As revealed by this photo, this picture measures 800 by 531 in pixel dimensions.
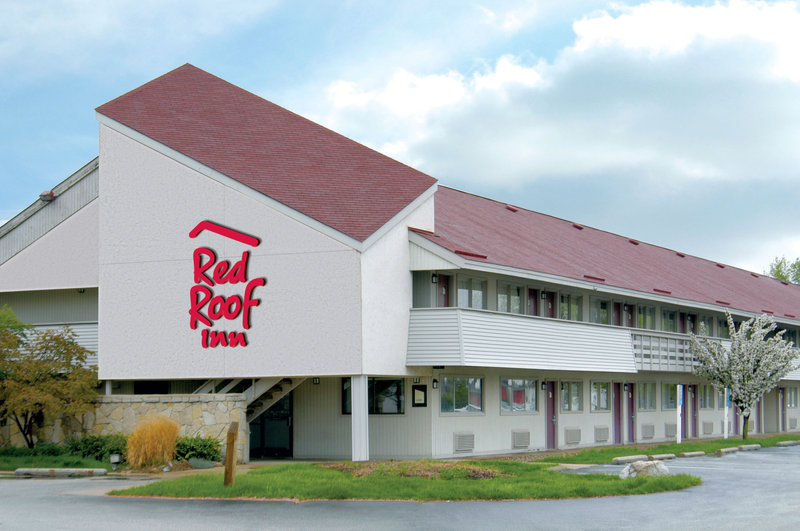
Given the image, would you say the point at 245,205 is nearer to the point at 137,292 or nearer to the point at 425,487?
the point at 137,292

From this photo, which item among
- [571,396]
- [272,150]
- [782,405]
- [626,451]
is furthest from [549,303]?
[782,405]

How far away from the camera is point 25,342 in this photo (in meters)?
32.7

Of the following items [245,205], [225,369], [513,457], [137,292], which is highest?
[245,205]

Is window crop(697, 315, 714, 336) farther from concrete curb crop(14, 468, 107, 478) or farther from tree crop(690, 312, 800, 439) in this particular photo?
concrete curb crop(14, 468, 107, 478)

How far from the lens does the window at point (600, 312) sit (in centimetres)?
3972

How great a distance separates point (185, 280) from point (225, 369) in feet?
9.48

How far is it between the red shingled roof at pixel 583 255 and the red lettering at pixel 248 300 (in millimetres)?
4910

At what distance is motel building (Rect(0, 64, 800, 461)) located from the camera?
29.1 metres

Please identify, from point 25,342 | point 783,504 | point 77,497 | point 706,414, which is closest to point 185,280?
point 25,342

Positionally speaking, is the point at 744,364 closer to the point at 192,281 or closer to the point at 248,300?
the point at 248,300

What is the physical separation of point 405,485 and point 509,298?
14.7 m

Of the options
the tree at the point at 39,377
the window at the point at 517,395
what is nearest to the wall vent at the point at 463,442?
the window at the point at 517,395

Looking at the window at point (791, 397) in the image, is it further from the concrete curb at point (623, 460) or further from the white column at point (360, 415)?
the white column at point (360, 415)

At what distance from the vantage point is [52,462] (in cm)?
2869
